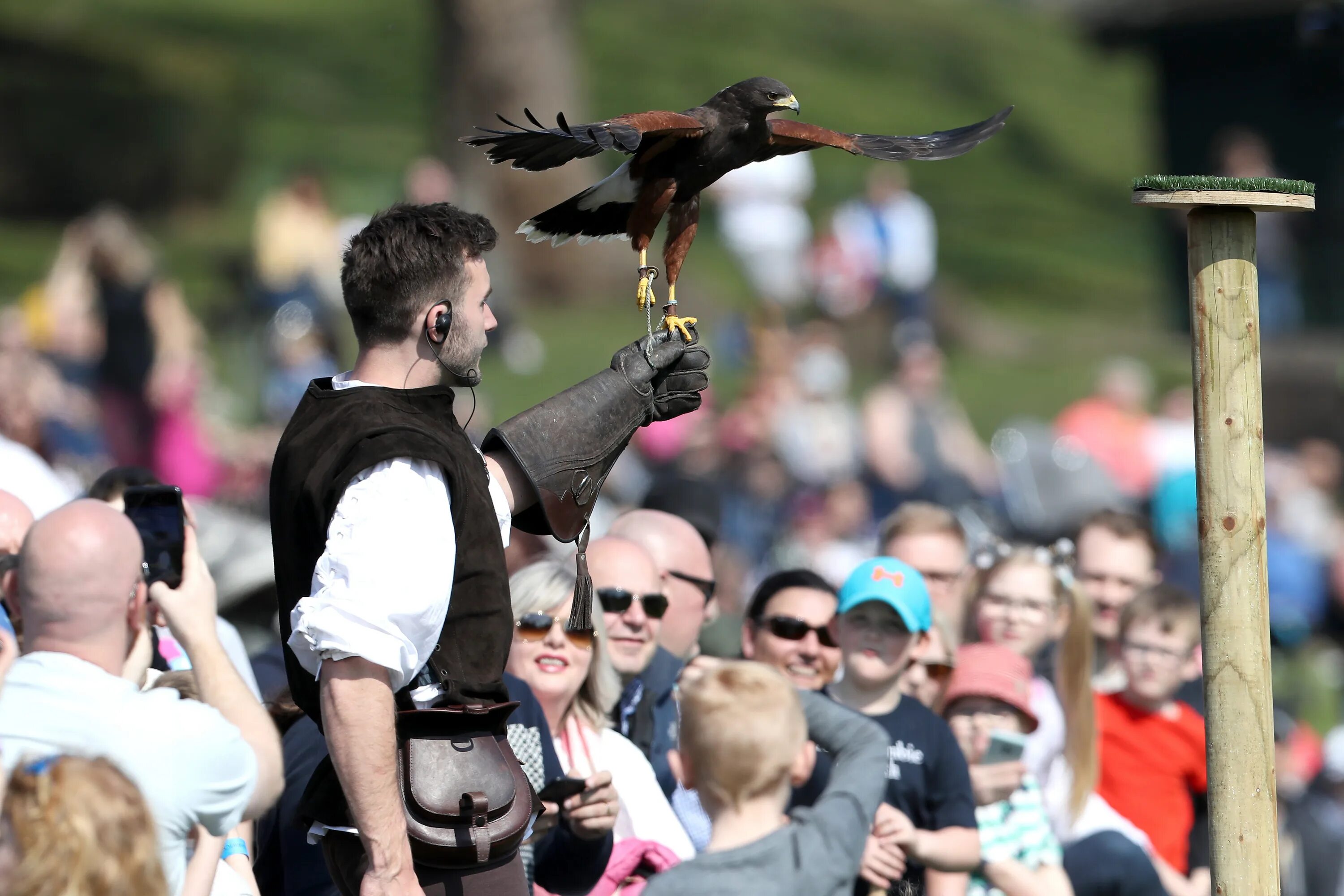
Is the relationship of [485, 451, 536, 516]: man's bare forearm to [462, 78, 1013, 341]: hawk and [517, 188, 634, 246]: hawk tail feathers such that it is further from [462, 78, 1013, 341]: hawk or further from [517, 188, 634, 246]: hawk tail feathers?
[517, 188, 634, 246]: hawk tail feathers

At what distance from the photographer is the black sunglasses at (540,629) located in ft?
12.4

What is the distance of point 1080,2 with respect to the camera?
758 inches

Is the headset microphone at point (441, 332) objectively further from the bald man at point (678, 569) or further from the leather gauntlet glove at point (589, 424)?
the bald man at point (678, 569)

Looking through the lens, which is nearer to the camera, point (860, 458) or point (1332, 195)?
point (860, 458)

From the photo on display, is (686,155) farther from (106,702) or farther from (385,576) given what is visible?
(106,702)

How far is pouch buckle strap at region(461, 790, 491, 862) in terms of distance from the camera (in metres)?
2.69

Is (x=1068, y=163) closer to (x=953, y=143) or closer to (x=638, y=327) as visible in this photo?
(x=638, y=327)

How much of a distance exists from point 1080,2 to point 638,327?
754 centimetres

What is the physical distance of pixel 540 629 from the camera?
3.77 meters

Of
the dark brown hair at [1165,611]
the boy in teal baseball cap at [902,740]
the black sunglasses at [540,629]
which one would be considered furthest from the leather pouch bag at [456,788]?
the dark brown hair at [1165,611]

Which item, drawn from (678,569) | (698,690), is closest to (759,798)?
(698,690)

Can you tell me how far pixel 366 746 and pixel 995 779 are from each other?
2.09 m

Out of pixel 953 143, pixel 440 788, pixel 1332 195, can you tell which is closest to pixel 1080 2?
pixel 1332 195

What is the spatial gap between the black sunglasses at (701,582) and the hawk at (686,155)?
46.6 inches
